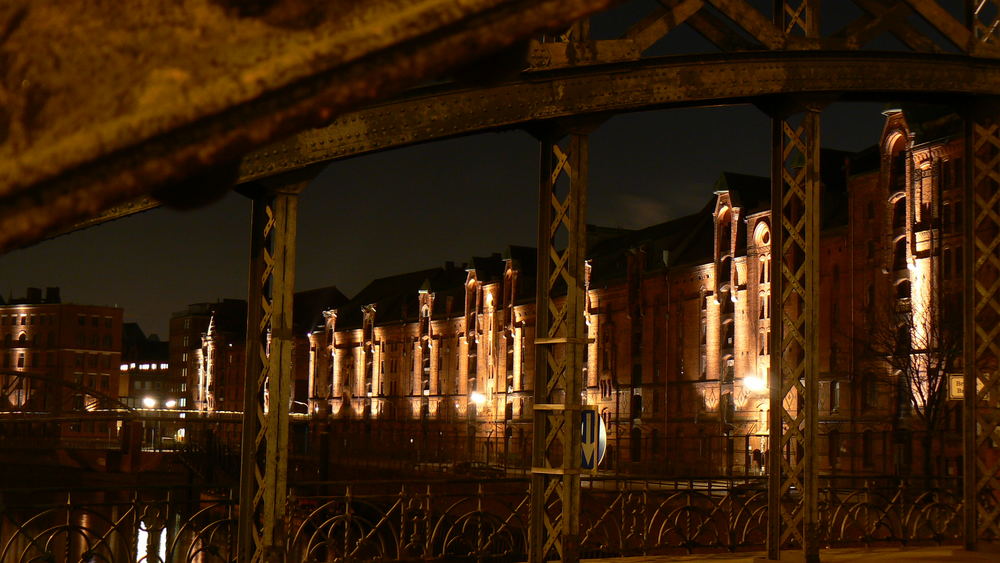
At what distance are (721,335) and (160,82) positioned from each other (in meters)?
49.7

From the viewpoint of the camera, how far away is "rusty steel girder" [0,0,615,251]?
123 centimetres

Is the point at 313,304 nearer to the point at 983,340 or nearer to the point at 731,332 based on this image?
the point at 731,332

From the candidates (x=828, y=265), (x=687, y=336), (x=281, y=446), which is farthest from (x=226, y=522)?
(x=687, y=336)

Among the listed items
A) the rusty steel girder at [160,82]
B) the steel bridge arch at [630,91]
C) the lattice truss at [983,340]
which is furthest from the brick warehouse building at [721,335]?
the rusty steel girder at [160,82]

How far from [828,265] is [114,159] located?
45120mm

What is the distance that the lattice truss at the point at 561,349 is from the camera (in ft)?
29.1

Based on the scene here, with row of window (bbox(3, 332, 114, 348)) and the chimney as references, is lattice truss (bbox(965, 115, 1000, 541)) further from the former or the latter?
the chimney

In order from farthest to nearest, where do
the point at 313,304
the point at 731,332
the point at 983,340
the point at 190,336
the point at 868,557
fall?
1. the point at 190,336
2. the point at 313,304
3. the point at 731,332
4. the point at 868,557
5. the point at 983,340

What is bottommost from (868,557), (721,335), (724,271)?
(868,557)

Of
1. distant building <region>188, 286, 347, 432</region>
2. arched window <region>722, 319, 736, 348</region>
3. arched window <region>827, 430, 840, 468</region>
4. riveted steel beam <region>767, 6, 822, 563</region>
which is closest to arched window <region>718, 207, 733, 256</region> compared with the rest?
arched window <region>722, 319, 736, 348</region>

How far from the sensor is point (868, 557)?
1171 centimetres

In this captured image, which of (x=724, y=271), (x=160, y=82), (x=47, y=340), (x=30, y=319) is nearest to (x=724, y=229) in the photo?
(x=724, y=271)

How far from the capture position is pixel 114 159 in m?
1.26

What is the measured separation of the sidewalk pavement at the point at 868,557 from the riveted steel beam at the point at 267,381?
3.46 meters
